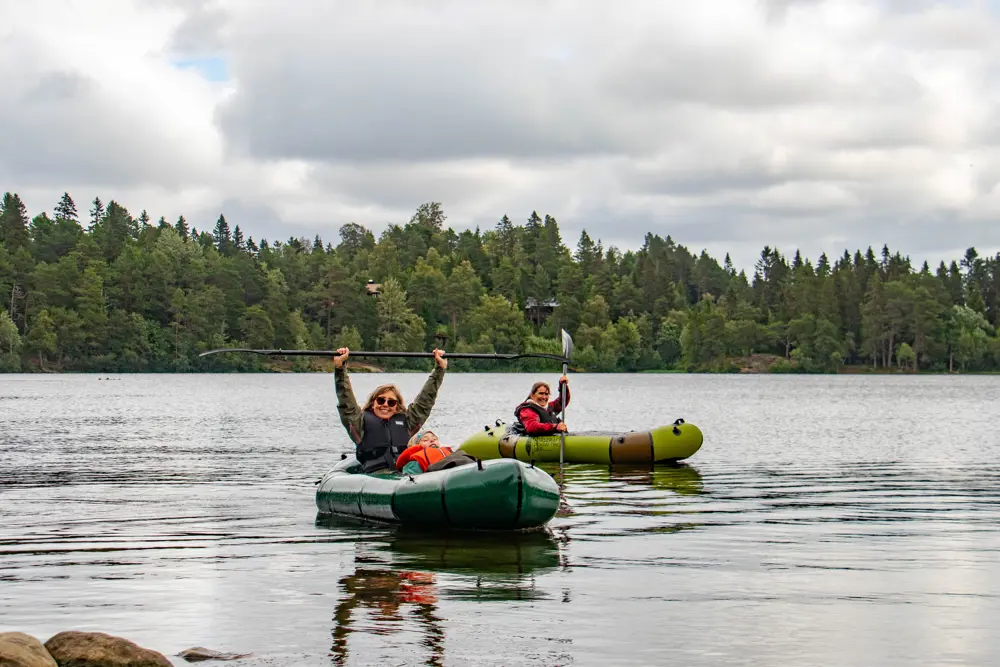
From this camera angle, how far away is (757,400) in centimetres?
8106

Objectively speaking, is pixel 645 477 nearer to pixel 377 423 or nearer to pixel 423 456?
pixel 377 423

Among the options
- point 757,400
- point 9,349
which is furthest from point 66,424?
point 9,349

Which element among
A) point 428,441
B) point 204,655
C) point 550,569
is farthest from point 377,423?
point 204,655

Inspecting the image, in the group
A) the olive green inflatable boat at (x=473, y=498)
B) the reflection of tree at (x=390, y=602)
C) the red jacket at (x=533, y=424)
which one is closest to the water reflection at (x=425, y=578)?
the reflection of tree at (x=390, y=602)

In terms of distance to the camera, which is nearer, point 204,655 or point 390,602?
point 204,655

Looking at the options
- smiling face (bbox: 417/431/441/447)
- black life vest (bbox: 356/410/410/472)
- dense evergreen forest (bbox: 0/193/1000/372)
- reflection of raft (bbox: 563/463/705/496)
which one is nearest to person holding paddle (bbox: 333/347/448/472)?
black life vest (bbox: 356/410/410/472)

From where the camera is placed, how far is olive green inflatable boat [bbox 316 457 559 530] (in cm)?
1570

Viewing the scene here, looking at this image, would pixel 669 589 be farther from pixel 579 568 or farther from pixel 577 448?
pixel 577 448

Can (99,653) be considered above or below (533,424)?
below

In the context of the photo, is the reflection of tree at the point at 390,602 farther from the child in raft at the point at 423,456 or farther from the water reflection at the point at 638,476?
the water reflection at the point at 638,476

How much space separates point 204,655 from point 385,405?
27.7ft

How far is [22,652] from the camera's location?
27.7ft

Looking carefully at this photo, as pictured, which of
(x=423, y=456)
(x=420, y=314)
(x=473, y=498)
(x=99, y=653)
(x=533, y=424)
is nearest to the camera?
(x=99, y=653)

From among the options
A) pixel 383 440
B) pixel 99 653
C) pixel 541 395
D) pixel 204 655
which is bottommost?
pixel 204 655
